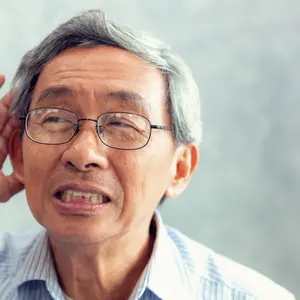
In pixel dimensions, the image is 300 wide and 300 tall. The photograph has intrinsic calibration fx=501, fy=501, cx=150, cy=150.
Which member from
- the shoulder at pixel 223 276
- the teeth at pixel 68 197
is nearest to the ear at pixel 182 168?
the shoulder at pixel 223 276

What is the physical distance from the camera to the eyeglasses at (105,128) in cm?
130

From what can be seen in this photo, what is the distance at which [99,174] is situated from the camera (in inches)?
49.3

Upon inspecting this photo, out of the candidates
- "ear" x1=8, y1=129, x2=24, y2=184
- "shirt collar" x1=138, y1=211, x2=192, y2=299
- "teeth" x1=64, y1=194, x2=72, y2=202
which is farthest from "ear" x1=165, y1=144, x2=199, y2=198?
"ear" x1=8, y1=129, x2=24, y2=184

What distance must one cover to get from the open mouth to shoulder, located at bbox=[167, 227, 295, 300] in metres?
0.44

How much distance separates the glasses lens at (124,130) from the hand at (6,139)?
375mm

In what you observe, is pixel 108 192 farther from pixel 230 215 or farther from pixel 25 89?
pixel 230 215

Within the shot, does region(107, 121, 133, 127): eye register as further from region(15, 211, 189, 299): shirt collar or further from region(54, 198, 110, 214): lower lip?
region(15, 211, 189, 299): shirt collar

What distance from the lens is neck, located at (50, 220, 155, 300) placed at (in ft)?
4.57

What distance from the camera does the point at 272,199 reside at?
184 centimetres

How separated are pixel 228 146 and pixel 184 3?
55 centimetres

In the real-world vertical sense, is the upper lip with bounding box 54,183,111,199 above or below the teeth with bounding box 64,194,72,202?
above

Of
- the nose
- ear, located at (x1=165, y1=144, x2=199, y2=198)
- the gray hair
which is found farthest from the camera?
ear, located at (x1=165, y1=144, x2=199, y2=198)

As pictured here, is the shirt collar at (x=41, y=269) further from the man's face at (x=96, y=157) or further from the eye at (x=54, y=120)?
the eye at (x=54, y=120)

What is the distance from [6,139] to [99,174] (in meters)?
0.45
